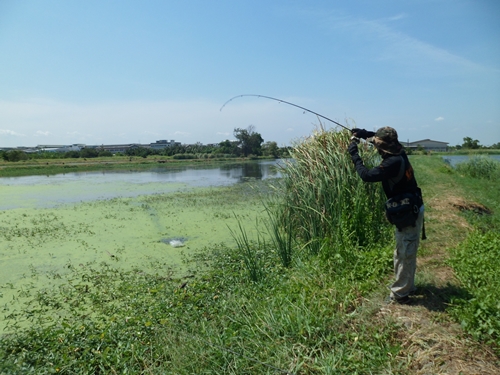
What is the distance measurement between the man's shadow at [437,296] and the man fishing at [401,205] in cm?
12

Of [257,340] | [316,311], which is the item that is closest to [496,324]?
[316,311]

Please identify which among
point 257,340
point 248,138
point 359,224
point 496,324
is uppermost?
point 248,138

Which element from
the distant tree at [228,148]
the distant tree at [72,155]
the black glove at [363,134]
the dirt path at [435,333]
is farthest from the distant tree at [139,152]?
the dirt path at [435,333]

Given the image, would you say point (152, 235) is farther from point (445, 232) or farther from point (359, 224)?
point (445, 232)

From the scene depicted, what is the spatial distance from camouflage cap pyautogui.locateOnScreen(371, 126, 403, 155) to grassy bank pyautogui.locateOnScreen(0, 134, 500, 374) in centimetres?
128

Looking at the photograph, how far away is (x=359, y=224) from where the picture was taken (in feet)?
15.6

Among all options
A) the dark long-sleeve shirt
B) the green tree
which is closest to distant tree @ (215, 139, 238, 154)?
the green tree

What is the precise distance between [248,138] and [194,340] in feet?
167

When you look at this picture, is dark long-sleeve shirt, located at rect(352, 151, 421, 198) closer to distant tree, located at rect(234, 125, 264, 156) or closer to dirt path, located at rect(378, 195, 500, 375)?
dirt path, located at rect(378, 195, 500, 375)

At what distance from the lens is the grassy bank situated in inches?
106

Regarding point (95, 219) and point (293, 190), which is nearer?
point (293, 190)

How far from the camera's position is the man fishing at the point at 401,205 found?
3.01 meters

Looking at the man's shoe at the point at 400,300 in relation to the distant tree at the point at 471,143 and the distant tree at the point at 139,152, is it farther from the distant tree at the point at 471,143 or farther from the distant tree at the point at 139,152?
the distant tree at the point at 139,152

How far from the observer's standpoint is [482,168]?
1538 centimetres
